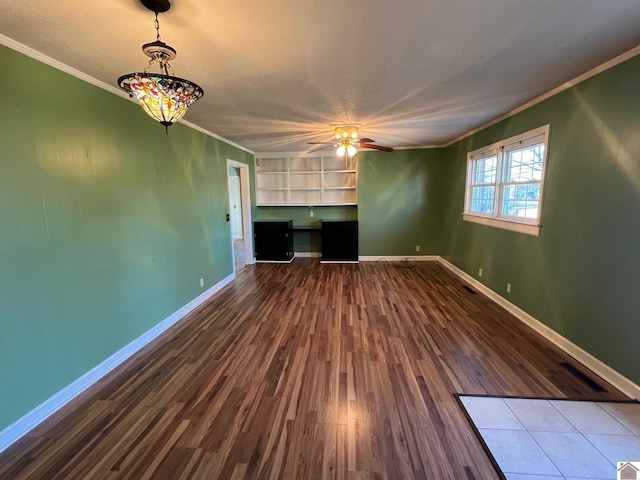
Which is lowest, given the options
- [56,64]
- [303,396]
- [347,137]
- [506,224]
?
[303,396]

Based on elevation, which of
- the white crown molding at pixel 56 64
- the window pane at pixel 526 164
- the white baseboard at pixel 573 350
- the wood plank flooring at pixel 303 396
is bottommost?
the wood plank flooring at pixel 303 396

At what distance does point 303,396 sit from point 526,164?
3.44m

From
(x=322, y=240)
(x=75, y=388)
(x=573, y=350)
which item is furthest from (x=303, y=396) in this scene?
(x=322, y=240)

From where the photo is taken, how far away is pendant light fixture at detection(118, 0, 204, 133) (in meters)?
1.33

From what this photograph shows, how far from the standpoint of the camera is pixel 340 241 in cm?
621

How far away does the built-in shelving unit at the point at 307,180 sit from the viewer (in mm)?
6410

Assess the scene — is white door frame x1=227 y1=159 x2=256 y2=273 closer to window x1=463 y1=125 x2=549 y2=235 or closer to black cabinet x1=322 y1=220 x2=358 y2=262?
black cabinet x1=322 y1=220 x2=358 y2=262

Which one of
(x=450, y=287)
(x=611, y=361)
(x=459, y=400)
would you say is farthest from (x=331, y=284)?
(x=611, y=361)

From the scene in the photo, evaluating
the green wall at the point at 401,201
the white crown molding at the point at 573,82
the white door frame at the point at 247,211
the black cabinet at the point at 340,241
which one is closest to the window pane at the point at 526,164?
the white crown molding at the point at 573,82

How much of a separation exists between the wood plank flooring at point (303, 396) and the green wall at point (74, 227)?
0.38m

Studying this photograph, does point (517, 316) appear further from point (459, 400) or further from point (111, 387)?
point (111, 387)

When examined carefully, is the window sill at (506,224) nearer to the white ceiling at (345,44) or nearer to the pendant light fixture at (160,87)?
the white ceiling at (345,44)

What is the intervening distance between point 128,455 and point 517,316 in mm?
3807

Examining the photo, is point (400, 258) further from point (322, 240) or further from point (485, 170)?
point (485, 170)
